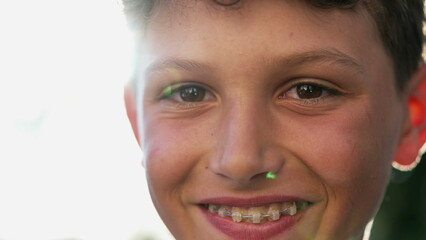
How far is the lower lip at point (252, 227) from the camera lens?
270 centimetres

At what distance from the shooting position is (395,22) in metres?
2.88

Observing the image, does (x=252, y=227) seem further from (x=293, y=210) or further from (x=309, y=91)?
(x=309, y=91)

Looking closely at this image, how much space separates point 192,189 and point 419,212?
2.85 metres

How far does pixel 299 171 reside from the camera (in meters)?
2.61

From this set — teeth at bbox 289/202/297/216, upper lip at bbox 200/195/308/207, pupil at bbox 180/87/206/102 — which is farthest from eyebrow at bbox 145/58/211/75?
teeth at bbox 289/202/297/216

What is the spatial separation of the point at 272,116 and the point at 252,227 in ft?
1.36

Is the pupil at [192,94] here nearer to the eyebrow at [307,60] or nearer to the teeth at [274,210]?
the eyebrow at [307,60]

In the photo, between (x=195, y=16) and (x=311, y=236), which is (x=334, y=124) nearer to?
(x=311, y=236)

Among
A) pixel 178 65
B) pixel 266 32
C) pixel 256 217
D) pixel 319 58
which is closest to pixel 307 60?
pixel 319 58

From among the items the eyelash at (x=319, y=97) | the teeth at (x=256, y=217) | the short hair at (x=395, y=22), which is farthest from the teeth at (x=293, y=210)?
the short hair at (x=395, y=22)

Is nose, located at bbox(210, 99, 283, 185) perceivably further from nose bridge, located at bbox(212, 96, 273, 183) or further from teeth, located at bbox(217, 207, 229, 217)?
teeth, located at bbox(217, 207, 229, 217)

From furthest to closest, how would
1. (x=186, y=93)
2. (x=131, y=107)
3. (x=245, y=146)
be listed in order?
(x=131, y=107) < (x=186, y=93) < (x=245, y=146)

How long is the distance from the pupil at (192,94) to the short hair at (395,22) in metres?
0.33

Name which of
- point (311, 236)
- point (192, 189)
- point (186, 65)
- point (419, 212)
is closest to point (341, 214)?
point (311, 236)
